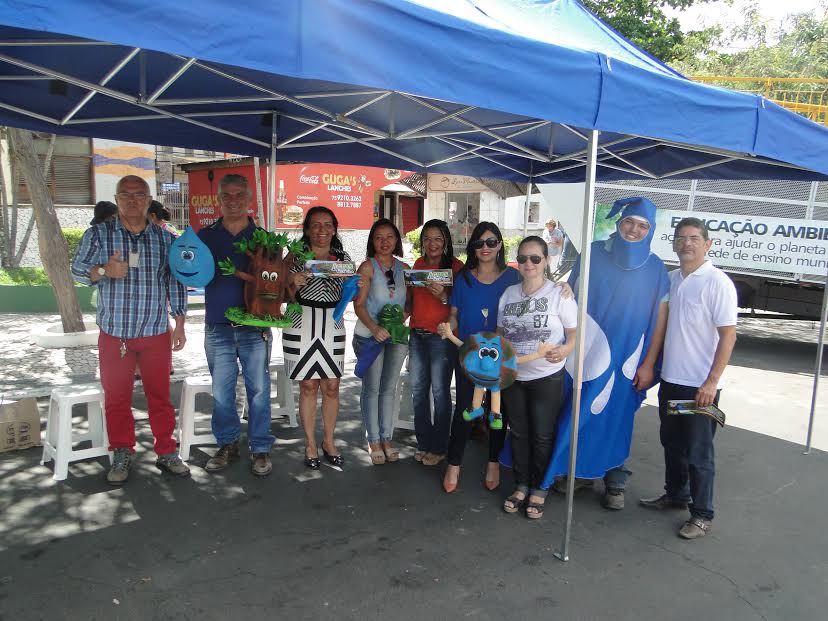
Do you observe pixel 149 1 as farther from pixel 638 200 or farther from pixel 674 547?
pixel 674 547

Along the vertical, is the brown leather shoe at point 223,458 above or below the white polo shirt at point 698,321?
below

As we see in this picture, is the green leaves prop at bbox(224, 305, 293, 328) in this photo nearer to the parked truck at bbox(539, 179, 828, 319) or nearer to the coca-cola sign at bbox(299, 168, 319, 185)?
the parked truck at bbox(539, 179, 828, 319)

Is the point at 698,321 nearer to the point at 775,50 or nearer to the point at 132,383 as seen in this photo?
the point at 132,383

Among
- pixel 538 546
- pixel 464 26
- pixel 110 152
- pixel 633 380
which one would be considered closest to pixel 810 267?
pixel 633 380

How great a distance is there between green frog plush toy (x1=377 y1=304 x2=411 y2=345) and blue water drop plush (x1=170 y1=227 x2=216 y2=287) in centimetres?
106

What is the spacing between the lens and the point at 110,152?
13328 millimetres

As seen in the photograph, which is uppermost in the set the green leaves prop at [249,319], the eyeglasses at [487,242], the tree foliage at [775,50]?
the tree foliage at [775,50]

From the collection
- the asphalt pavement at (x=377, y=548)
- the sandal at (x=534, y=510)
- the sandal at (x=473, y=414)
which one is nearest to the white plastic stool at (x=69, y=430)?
the asphalt pavement at (x=377, y=548)

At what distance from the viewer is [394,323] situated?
3799mm

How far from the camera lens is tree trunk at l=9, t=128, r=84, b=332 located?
690cm

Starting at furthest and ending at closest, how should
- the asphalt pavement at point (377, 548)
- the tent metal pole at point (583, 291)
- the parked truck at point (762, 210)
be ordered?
the parked truck at point (762, 210) < the tent metal pole at point (583, 291) < the asphalt pavement at point (377, 548)

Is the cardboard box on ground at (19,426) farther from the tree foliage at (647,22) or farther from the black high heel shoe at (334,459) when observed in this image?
the tree foliage at (647,22)

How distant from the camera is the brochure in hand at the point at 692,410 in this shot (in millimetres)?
3209

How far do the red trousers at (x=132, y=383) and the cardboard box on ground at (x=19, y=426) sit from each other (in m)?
0.83
